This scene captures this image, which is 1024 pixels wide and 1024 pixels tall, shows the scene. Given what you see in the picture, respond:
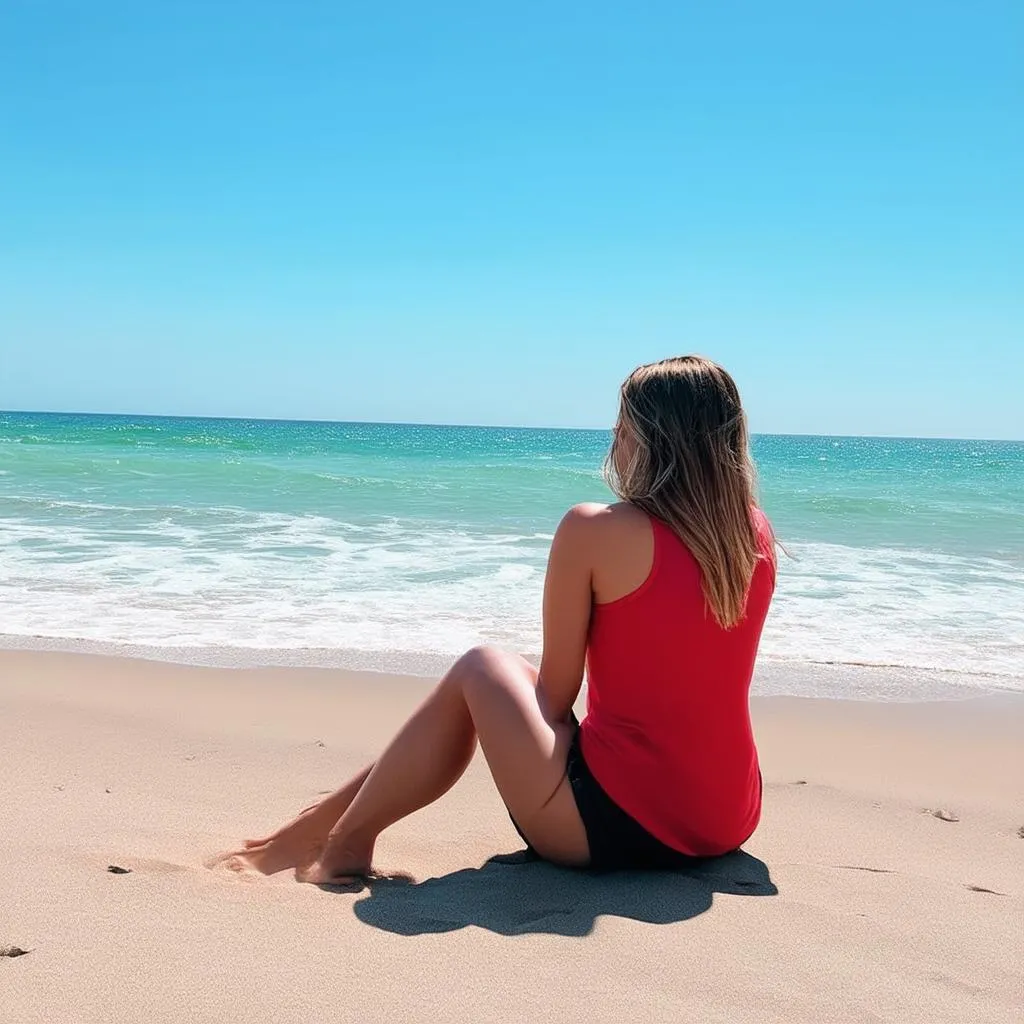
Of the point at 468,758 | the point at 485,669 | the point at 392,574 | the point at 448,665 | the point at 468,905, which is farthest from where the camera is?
the point at 392,574

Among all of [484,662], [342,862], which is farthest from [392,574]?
[484,662]

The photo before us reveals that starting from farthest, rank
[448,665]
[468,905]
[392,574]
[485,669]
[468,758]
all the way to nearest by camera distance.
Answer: [392,574] < [448,665] < [468,758] < [485,669] < [468,905]

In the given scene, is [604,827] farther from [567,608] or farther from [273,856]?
[273,856]

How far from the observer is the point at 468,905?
242cm

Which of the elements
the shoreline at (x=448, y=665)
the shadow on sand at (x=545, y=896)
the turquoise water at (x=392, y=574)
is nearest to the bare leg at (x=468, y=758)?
the shadow on sand at (x=545, y=896)

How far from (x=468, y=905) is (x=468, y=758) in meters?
0.39

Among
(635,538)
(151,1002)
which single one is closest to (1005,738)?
(635,538)

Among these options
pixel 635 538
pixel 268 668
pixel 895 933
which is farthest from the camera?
pixel 268 668

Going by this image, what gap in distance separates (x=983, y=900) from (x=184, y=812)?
231 cm

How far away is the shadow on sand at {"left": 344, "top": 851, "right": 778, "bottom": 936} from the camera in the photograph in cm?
228

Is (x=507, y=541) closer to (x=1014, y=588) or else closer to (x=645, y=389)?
(x=1014, y=588)

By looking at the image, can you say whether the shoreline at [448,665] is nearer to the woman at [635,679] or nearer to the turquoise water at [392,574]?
the turquoise water at [392,574]

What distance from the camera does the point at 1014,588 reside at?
29.3 feet

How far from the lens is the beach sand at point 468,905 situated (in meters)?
1.88
